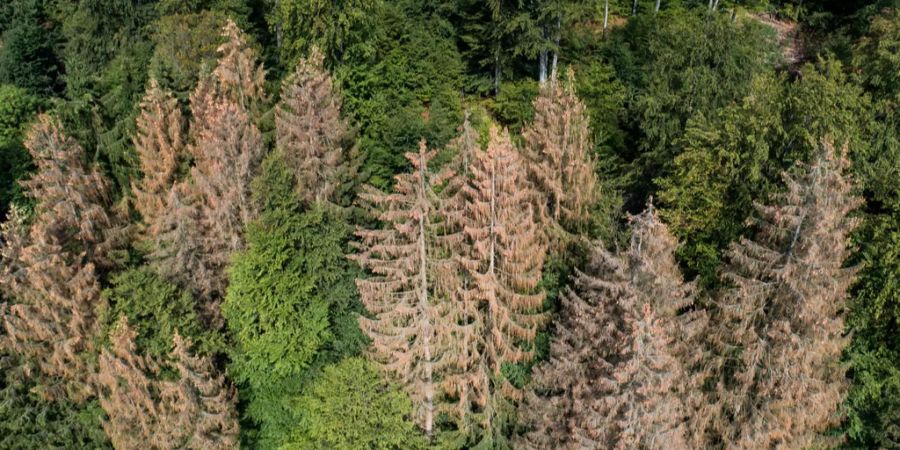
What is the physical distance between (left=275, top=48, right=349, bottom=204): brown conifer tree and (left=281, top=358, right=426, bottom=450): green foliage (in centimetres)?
859

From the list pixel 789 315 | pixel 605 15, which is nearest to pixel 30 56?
pixel 605 15

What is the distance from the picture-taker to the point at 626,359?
1895 cm

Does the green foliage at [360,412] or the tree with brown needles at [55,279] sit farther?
the tree with brown needles at [55,279]

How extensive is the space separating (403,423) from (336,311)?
5.83 metres

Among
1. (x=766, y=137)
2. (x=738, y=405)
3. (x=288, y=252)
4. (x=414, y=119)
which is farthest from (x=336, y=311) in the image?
(x=766, y=137)

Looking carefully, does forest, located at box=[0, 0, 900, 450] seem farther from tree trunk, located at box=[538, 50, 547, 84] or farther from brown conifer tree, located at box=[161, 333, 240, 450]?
tree trunk, located at box=[538, 50, 547, 84]

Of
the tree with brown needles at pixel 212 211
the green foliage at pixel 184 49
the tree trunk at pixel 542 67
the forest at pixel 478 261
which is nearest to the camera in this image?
the forest at pixel 478 261

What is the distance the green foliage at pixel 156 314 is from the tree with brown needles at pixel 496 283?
41.6 feet

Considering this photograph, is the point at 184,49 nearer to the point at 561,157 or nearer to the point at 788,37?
the point at 561,157

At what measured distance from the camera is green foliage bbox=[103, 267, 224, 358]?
27.4m

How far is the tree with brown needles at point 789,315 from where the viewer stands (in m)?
19.3

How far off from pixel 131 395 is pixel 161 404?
1595mm

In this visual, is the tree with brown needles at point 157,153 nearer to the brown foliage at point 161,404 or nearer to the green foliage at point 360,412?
the brown foliage at point 161,404

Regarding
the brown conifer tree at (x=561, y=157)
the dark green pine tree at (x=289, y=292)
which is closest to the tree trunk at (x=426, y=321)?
the dark green pine tree at (x=289, y=292)
